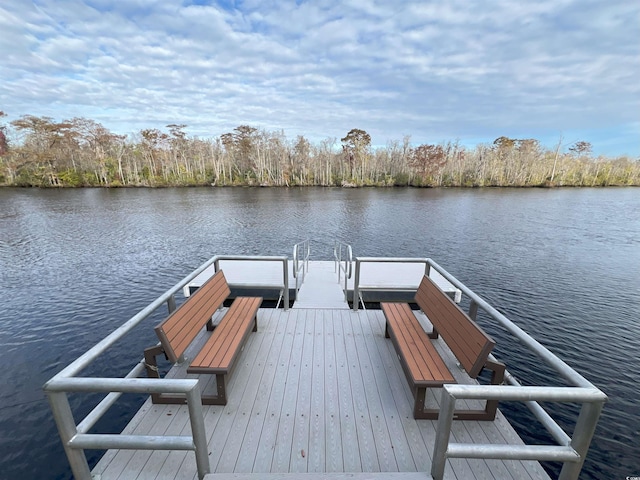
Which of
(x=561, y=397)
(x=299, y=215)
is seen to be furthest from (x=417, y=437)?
(x=299, y=215)

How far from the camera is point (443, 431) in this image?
1.76m

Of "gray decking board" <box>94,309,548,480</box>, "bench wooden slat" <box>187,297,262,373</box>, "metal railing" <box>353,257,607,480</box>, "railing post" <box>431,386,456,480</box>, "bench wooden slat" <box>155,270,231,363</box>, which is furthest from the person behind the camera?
"bench wooden slat" <box>187,297,262,373</box>

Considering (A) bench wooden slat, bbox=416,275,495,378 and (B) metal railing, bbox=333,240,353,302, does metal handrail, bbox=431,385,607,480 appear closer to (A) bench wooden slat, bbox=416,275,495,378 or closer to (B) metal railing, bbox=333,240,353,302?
(A) bench wooden slat, bbox=416,275,495,378

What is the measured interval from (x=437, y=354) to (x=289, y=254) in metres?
10.4

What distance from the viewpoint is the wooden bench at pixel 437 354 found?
2.49 meters

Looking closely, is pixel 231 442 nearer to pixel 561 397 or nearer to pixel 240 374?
pixel 240 374

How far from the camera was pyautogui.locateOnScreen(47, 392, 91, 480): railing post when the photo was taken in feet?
5.43

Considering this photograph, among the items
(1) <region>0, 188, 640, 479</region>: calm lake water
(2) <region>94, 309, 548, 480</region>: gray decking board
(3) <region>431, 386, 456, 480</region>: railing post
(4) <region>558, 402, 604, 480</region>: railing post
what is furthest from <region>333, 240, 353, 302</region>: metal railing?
(4) <region>558, 402, 604, 480</region>: railing post

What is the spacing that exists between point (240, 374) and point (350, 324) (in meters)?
1.79

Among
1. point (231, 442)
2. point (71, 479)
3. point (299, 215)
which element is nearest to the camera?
point (231, 442)

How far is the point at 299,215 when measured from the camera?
22328mm

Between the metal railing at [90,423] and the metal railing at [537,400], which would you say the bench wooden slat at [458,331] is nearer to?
the metal railing at [537,400]

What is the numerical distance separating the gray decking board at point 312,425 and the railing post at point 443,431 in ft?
1.01

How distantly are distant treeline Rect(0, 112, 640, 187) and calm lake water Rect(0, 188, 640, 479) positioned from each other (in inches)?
896
